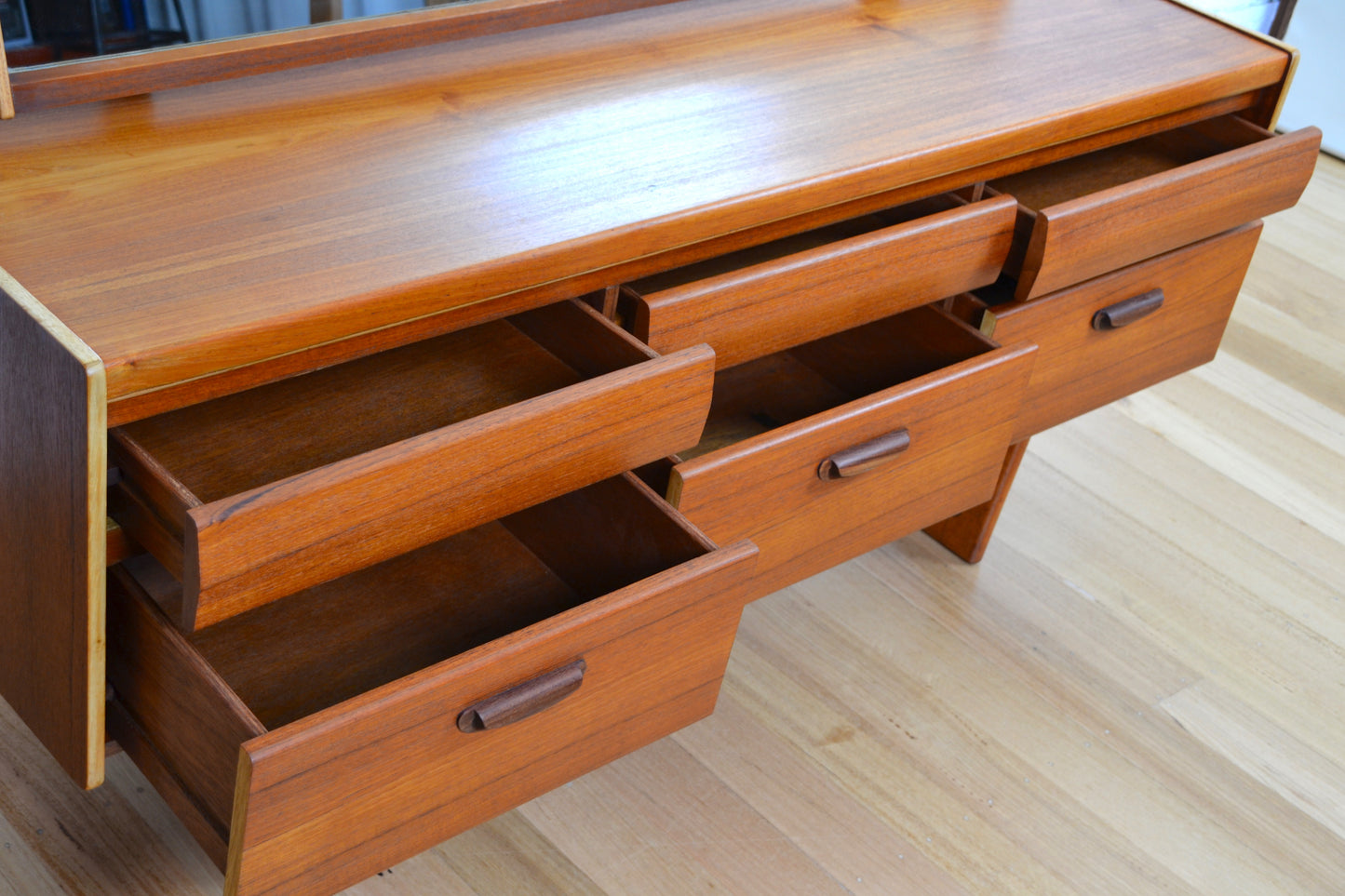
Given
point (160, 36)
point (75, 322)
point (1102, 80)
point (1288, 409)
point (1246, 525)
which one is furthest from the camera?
point (1288, 409)

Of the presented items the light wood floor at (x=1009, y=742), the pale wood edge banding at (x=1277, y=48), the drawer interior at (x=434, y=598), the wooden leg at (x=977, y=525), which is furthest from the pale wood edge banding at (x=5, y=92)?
the pale wood edge banding at (x=1277, y=48)

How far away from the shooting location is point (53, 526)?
2.60 ft

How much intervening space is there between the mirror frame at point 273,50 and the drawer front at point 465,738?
561 mm

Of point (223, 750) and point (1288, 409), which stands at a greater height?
point (223, 750)

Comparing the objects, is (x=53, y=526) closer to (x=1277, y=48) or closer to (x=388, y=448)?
(x=388, y=448)

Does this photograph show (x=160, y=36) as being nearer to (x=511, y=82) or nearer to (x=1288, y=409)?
(x=511, y=82)

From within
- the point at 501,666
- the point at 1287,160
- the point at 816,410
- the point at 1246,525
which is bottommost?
the point at 1246,525

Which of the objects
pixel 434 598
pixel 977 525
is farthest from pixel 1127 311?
pixel 434 598

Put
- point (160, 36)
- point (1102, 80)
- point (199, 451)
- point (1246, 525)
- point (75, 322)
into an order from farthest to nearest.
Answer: point (1246, 525), point (1102, 80), point (160, 36), point (199, 451), point (75, 322)

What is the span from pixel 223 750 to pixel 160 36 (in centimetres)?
60

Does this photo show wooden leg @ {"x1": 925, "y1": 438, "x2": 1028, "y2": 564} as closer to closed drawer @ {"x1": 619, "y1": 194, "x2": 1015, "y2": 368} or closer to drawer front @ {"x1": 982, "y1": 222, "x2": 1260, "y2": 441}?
drawer front @ {"x1": 982, "y1": 222, "x2": 1260, "y2": 441}

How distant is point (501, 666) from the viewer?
0.81 m

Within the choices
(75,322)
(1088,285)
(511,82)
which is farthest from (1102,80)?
(75,322)

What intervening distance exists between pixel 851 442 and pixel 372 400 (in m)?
0.40
